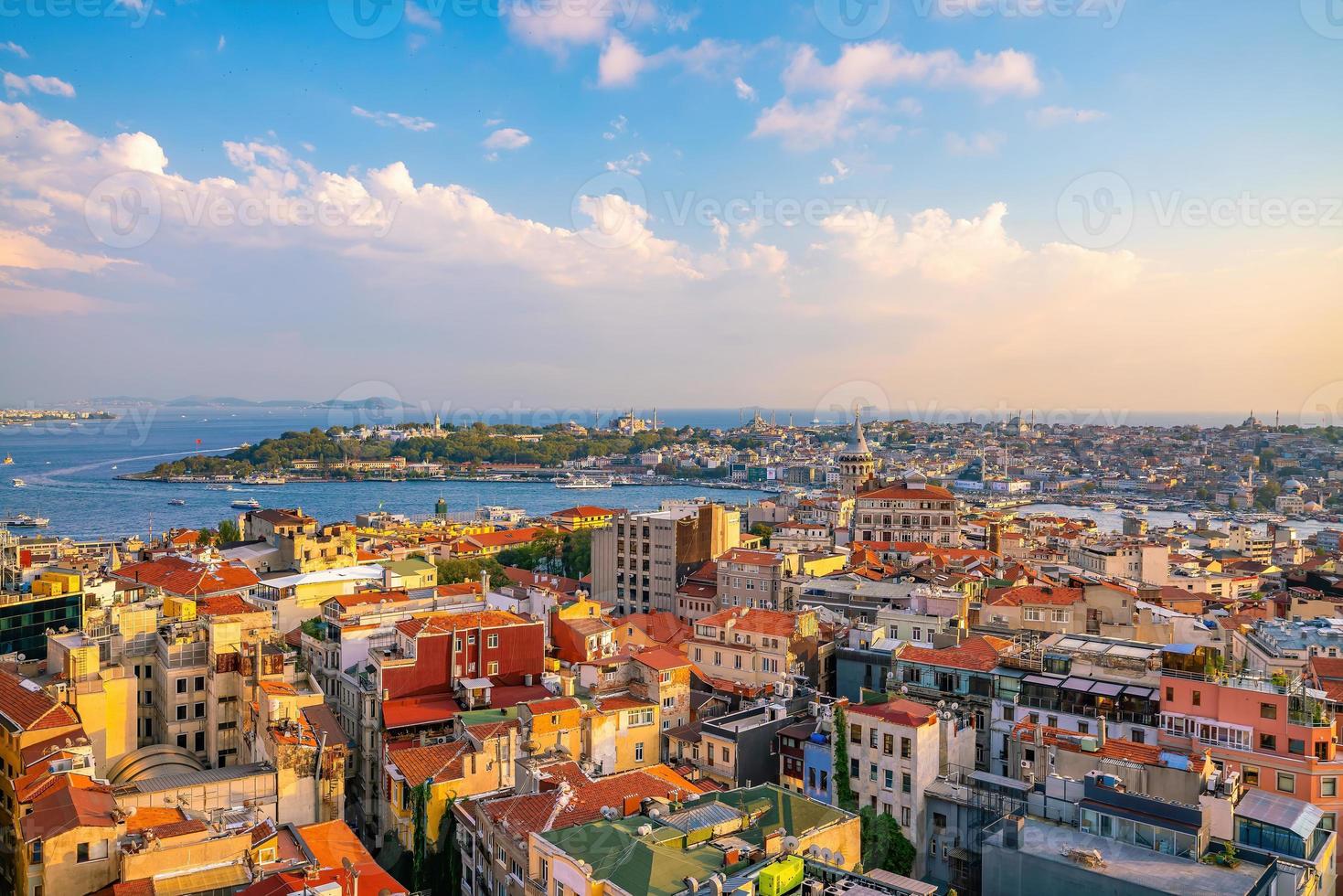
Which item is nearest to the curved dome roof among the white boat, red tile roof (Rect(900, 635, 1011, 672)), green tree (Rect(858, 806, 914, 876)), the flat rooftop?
green tree (Rect(858, 806, 914, 876))

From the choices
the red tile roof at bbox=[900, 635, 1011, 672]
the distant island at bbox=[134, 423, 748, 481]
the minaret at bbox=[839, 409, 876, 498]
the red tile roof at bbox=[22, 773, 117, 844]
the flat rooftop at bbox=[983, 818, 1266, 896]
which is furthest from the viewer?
the distant island at bbox=[134, 423, 748, 481]

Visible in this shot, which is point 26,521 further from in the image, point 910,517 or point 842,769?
point 842,769

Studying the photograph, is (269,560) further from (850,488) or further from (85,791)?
(850,488)

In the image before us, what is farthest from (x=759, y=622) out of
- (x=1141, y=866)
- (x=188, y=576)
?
(x=188, y=576)

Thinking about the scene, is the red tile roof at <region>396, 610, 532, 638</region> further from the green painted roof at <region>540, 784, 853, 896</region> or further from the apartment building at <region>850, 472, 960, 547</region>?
the apartment building at <region>850, 472, 960, 547</region>

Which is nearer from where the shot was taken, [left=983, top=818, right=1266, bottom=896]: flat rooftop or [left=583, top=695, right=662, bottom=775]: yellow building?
[left=983, top=818, right=1266, bottom=896]: flat rooftop

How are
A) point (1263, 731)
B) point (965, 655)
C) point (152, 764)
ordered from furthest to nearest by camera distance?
point (965, 655), point (152, 764), point (1263, 731)

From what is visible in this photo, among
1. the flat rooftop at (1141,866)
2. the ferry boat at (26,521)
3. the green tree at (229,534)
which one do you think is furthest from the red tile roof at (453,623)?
the ferry boat at (26,521)

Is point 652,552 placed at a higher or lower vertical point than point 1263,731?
lower
